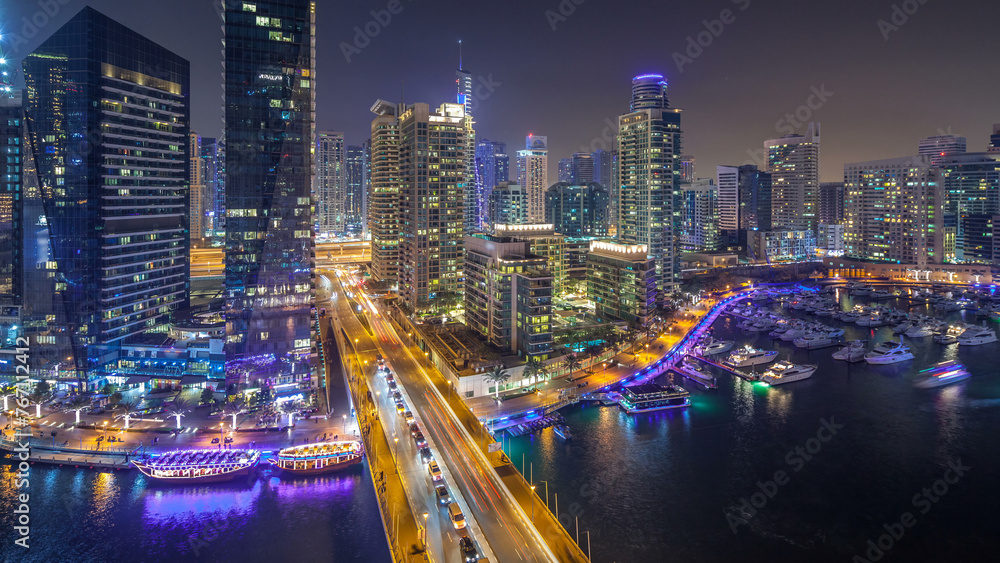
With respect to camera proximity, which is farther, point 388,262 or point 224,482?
point 388,262

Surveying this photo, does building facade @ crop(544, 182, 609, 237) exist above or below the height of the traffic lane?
above

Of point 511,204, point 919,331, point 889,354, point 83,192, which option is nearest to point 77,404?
point 83,192

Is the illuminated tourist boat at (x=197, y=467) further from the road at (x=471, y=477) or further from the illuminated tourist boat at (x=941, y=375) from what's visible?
the illuminated tourist boat at (x=941, y=375)

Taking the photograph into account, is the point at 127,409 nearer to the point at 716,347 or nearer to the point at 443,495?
the point at 443,495

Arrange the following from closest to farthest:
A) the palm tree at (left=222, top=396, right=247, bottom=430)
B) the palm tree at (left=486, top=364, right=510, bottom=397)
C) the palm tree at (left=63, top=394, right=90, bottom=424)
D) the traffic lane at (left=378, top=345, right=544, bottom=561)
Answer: the traffic lane at (left=378, top=345, right=544, bottom=561) < the palm tree at (left=222, top=396, right=247, bottom=430) < the palm tree at (left=63, top=394, right=90, bottom=424) < the palm tree at (left=486, top=364, right=510, bottom=397)

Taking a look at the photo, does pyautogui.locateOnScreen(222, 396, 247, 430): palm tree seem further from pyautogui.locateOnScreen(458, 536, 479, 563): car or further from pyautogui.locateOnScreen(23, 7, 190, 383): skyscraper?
pyautogui.locateOnScreen(458, 536, 479, 563): car

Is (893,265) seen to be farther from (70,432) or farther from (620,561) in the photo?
(70,432)

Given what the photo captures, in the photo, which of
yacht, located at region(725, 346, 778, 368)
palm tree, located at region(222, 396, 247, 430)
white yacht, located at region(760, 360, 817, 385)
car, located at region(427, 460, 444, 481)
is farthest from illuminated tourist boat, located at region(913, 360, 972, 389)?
palm tree, located at region(222, 396, 247, 430)

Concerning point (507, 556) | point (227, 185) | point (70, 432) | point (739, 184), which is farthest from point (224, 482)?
point (739, 184)
